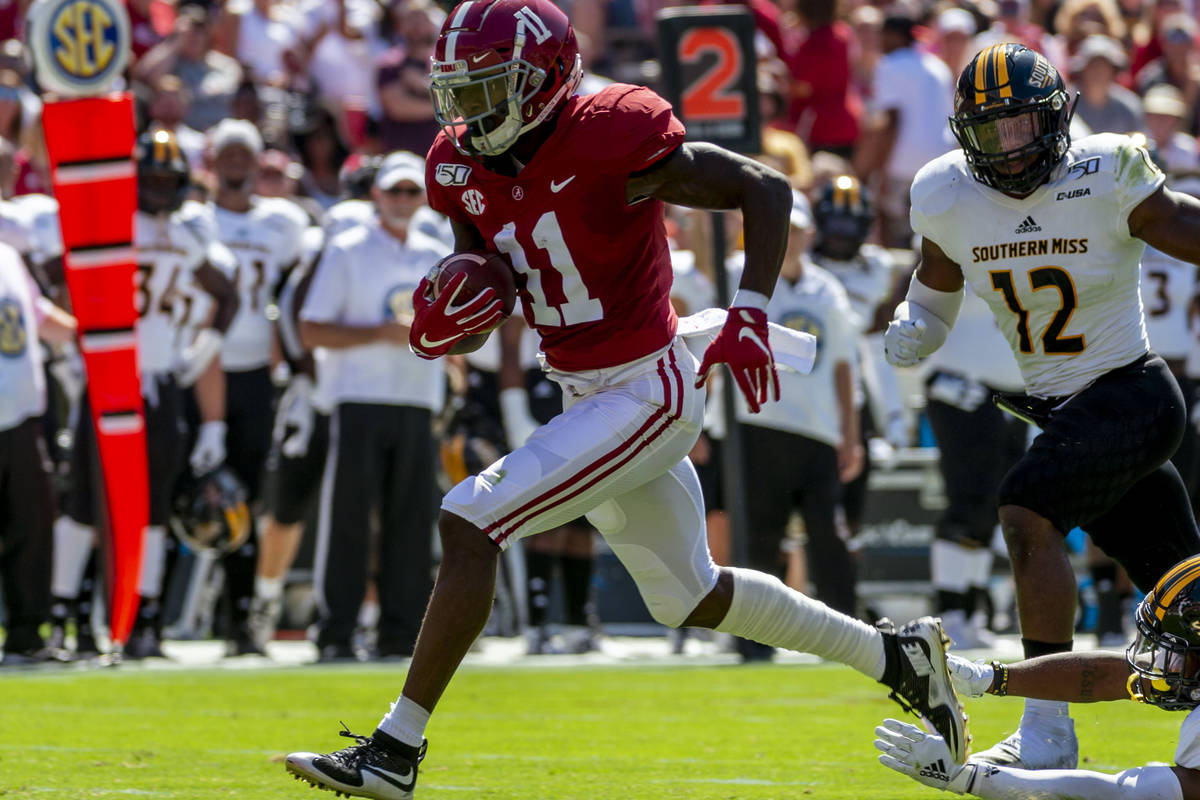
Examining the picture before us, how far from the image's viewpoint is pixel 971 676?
4492 millimetres

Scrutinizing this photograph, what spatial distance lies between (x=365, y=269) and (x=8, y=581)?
2043 millimetres

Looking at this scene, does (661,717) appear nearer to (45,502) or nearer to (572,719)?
(572,719)

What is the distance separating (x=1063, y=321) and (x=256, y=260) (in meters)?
5.74

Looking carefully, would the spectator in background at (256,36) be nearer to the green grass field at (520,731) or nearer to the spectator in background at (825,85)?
the spectator in background at (825,85)

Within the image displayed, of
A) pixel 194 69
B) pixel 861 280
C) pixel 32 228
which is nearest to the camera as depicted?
pixel 32 228

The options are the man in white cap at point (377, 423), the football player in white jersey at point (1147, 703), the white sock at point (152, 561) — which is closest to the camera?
the football player in white jersey at point (1147, 703)

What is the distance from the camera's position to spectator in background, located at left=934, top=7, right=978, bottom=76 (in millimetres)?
12898

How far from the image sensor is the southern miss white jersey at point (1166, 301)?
964 cm

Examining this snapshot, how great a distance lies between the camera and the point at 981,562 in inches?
371

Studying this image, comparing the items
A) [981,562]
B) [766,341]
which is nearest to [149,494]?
[981,562]

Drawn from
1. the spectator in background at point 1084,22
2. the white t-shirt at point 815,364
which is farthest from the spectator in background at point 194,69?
the spectator in background at point 1084,22

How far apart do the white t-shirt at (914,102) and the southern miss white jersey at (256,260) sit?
4.22 meters

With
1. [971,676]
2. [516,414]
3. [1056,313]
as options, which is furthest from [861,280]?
[971,676]

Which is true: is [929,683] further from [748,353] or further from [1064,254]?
[1064,254]
